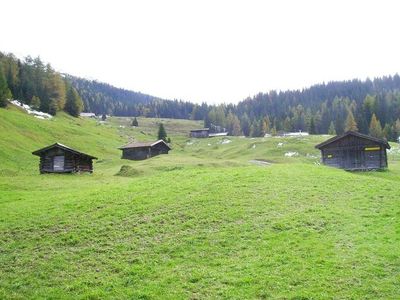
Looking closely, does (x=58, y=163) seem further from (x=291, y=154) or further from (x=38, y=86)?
(x=38, y=86)

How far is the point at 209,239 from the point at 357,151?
48738 mm

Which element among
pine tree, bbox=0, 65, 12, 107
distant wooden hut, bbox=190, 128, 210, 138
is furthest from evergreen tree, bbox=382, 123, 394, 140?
pine tree, bbox=0, 65, 12, 107

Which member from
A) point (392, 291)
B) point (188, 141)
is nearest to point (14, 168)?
point (392, 291)

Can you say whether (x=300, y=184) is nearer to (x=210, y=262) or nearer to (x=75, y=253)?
(x=210, y=262)

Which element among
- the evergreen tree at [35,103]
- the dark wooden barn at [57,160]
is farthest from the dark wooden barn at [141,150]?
the evergreen tree at [35,103]

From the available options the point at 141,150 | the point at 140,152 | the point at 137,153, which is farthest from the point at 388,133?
the point at 137,153

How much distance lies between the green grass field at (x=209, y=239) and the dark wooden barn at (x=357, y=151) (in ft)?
91.7

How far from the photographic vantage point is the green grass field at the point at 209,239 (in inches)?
665

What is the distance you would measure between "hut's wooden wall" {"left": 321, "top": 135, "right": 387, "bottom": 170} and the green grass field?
27980 mm

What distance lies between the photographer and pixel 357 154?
212 ft

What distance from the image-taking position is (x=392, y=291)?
50.6 ft

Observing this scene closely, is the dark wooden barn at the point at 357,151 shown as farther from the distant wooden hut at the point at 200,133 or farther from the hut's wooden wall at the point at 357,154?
the distant wooden hut at the point at 200,133

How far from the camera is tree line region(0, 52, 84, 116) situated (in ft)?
458

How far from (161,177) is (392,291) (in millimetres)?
27142
